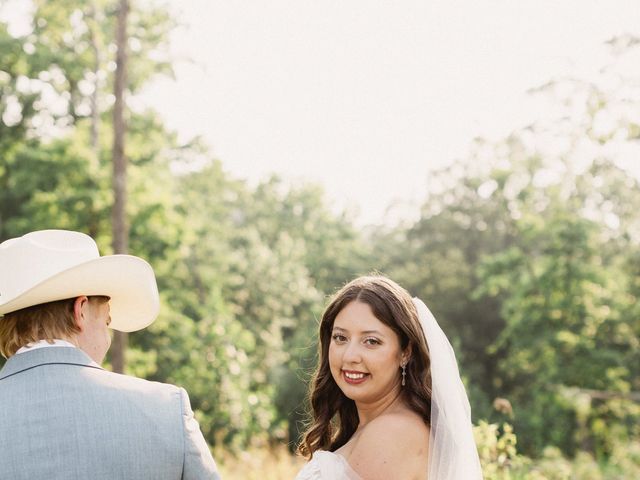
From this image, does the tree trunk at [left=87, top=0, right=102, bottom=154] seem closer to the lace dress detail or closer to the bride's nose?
the bride's nose

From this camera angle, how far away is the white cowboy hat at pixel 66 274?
2.41 metres

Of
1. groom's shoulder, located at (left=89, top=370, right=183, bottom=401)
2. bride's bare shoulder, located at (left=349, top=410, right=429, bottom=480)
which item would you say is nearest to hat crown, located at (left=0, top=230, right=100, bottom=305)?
groom's shoulder, located at (left=89, top=370, right=183, bottom=401)

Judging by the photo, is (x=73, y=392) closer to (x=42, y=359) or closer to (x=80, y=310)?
(x=42, y=359)

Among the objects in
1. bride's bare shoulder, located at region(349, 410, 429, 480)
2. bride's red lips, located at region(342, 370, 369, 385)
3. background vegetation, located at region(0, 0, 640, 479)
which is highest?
bride's red lips, located at region(342, 370, 369, 385)

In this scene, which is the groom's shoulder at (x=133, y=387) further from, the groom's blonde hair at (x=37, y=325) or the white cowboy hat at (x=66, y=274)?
the white cowboy hat at (x=66, y=274)

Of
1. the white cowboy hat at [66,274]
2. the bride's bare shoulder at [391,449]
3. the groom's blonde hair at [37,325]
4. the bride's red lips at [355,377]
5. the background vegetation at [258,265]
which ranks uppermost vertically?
the white cowboy hat at [66,274]

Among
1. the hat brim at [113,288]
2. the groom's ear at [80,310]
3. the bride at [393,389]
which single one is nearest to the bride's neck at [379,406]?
the bride at [393,389]

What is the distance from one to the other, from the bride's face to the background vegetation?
605 cm

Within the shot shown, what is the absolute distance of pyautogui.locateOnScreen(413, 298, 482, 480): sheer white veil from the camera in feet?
10.5

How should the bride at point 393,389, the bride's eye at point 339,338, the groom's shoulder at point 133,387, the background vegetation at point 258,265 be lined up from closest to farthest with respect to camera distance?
the groom's shoulder at point 133,387
the bride at point 393,389
the bride's eye at point 339,338
the background vegetation at point 258,265

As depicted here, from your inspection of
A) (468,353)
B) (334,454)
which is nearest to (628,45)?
(334,454)

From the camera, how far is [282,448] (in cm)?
1051

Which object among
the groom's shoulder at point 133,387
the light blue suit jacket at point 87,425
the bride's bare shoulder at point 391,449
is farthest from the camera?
the bride's bare shoulder at point 391,449

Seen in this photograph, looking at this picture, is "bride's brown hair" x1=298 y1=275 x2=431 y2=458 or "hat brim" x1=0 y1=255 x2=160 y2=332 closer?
"hat brim" x1=0 y1=255 x2=160 y2=332
